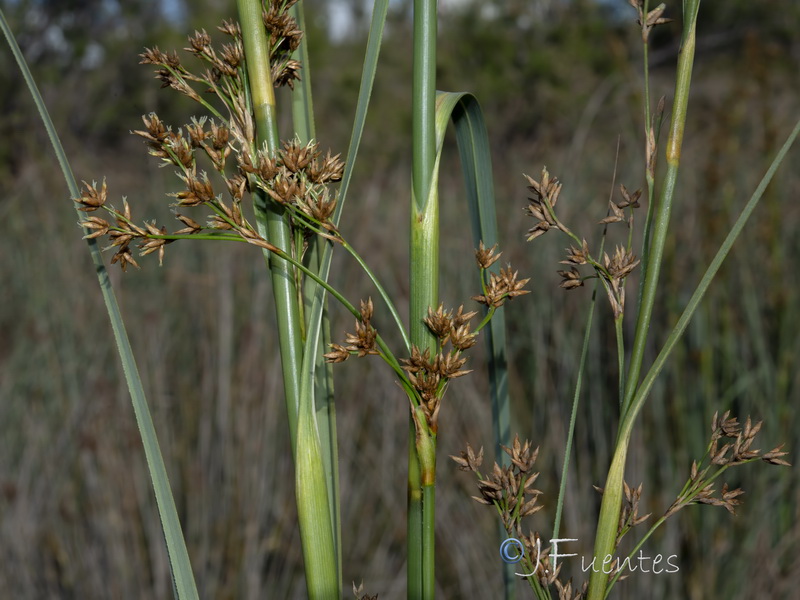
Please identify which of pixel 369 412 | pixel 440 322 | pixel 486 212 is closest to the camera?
pixel 440 322

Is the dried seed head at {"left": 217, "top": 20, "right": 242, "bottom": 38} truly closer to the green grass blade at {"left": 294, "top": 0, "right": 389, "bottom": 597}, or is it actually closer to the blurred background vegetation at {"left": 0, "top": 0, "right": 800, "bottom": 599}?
the green grass blade at {"left": 294, "top": 0, "right": 389, "bottom": 597}

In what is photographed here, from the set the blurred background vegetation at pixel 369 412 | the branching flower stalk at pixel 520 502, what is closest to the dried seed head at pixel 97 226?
the branching flower stalk at pixel 520 502

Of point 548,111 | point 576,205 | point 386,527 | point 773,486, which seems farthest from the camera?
point 548,111

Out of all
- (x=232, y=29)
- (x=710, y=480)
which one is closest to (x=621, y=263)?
(x=710, y=480)

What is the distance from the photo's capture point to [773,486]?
1.59 m

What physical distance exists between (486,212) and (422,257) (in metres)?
0.11

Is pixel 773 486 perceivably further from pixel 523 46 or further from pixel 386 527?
pixel 523 46

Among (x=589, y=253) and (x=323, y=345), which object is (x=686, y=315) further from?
(x=323, y=345)

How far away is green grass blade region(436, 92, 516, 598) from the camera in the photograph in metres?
0.46

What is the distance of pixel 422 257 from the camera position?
0.36 m

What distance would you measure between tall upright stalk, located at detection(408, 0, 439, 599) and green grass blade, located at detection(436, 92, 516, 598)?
3.6 inches

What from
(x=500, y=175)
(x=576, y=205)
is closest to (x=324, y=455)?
(x=576, y=205)

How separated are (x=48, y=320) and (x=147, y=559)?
912 mm

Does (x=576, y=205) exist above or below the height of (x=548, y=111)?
below
